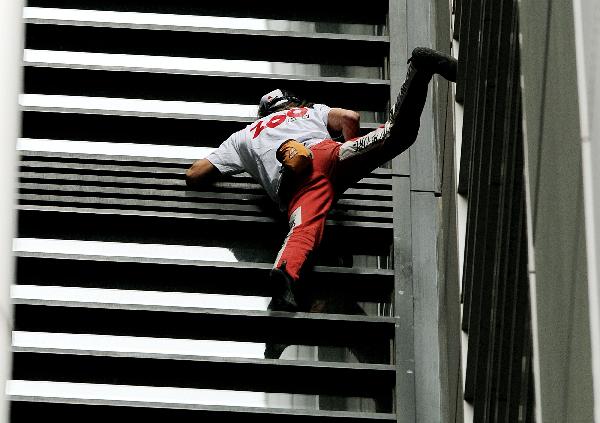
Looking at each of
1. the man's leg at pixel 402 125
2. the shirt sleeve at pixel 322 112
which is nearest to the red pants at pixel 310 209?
the man's leg at pixel 402 125

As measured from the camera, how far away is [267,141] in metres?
13.9

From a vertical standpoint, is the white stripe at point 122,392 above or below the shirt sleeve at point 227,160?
below

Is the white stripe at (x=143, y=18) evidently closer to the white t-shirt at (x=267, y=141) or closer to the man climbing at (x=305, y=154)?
the man climbing at (x=305, y=154)

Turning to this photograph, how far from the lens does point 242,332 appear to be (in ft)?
44.4

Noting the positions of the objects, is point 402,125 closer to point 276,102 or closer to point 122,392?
point 276,102

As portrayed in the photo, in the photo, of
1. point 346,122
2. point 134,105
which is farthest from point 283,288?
point 134,105

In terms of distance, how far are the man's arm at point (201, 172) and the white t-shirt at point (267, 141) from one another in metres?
0.05

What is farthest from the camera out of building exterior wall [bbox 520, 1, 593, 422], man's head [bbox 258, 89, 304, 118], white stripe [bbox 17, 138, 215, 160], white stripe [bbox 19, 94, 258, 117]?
white stripe [bbox 19, 94, 258, 117]

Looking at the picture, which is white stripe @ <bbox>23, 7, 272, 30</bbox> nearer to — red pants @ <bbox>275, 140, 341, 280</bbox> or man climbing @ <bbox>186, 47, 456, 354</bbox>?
man climbing @ <bbox>186, 47, 456, 354</bbox>

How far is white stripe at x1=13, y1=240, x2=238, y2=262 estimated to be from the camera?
14.3 m

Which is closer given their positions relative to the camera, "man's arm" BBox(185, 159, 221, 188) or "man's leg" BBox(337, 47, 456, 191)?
"man's leg" BBox(337, 47, 456, 191)

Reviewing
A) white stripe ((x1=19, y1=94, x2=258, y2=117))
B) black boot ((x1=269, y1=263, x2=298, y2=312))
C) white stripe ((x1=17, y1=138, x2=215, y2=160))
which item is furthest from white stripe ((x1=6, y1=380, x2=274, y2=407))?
white stripe ((x1=19, y1=94, x2=258, y2=117))

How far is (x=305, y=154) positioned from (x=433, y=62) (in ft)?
3.99

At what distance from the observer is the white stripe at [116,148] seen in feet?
49.9
